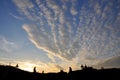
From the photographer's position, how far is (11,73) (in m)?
31.2

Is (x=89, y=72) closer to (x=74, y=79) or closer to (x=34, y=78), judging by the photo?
(x=74, y=79)

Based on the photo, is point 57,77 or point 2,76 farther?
point 57,77

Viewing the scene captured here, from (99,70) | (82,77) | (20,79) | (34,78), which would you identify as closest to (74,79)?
(82,77)

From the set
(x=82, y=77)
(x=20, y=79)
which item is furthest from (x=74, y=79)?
(x=20, y=79)

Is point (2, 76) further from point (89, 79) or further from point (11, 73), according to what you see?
point (89, 79)

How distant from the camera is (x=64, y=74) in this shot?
107 feet

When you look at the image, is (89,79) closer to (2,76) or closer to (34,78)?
(34,78)

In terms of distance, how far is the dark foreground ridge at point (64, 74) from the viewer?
102ft

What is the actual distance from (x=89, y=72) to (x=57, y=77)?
5.15 meters

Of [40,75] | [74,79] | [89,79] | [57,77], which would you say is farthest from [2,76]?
[89,79]

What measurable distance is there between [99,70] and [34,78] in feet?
33.9

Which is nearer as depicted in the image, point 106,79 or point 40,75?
point 106,79

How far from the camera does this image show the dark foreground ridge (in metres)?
30.9

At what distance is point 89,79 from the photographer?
3116 cm
